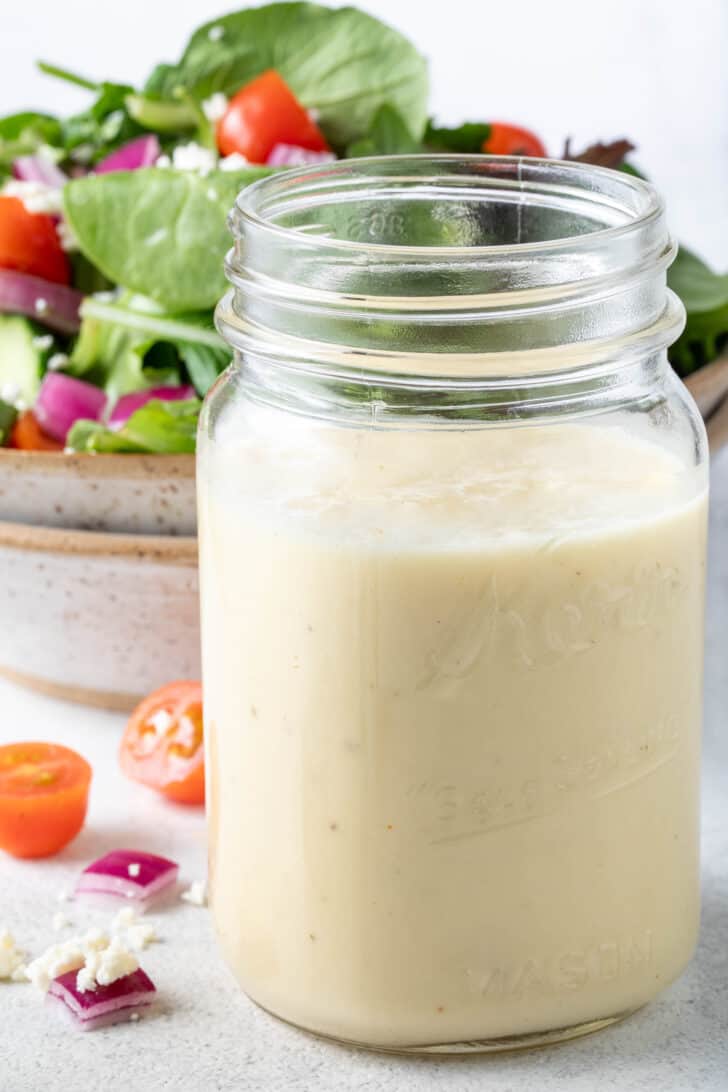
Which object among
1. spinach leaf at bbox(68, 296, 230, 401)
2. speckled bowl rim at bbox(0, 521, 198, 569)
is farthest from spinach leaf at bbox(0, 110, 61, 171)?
speckled bowl rim at bbox(0, 521, 198, 569)

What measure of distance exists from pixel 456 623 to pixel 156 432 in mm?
796

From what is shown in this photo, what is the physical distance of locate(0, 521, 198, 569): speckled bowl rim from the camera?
187 cm

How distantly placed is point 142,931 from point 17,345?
3.45 ft

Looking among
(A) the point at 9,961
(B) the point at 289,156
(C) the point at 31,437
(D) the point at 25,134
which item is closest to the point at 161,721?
(A) the point at 9,961

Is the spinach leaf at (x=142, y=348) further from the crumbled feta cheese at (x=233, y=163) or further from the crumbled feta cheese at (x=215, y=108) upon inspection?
the crumbled feta cheese at (x=215, y=108)

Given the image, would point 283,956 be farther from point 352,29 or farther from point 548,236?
point 352,29

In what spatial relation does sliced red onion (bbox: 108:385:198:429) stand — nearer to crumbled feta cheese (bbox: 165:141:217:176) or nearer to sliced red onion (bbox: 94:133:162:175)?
crumbled feta cheese (bbox: 165:141:217:176)

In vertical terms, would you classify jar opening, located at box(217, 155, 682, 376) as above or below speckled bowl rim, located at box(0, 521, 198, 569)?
above

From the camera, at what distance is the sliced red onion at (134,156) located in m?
2.46

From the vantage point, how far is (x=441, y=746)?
4.08 ft

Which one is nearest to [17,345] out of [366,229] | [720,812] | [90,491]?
[90,491]

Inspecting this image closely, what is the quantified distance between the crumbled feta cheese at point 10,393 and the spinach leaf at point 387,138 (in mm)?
562

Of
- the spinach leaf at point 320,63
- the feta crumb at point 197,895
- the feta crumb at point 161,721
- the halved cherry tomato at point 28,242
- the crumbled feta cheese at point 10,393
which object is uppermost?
the spinach leaf at point 320,63

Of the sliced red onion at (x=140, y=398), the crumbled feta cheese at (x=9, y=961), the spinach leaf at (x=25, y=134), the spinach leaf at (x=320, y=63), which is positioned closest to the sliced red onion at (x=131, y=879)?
the crumbled feta cheese at (x=9, y=961)
